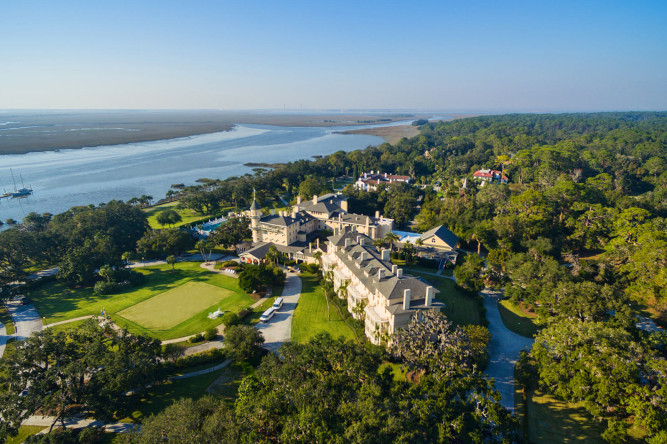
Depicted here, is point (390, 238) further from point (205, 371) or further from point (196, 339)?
point (205, 371)

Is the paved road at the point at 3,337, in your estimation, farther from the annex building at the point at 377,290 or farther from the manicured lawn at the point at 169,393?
the annex building at the point at 377,290

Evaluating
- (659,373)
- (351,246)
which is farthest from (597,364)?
(351,246)

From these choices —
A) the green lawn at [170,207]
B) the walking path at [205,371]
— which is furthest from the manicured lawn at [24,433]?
the green lawn at [170,207]

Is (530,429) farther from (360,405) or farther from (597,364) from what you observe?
(360,405)

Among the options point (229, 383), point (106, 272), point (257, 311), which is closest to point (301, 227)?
point (257, 311)

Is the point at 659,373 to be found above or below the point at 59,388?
above

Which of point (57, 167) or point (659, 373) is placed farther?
point (57, 167)
